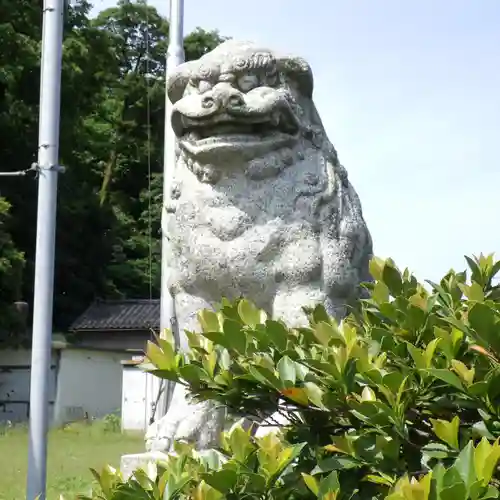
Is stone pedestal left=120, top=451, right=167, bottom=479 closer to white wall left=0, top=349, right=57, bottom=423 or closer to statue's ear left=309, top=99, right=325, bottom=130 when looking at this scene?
statue's ear left=309, top=99, right=325, bottom=130

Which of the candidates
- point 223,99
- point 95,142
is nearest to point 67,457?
point 223,99

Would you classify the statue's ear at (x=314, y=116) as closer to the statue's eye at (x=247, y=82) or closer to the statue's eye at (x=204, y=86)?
the statue's eye at (x=247, y=82)

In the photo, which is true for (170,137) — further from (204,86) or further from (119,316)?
(119,316)

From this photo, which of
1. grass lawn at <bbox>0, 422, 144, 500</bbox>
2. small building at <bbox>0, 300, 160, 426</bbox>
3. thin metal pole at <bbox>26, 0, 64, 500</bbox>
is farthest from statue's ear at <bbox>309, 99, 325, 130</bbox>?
small building at <bbox>0, 300, 160, 426</bbox>

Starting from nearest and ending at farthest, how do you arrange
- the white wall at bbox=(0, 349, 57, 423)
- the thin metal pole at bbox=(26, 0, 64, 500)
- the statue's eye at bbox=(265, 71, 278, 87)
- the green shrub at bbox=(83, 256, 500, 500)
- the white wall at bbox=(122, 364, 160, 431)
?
the green shrub at bbox=(83, 256, 500, 500) → the statue's eye at bbox=(265, 71, 278, 87) → the thin metal pole at bbox=(26, 0, 64, 500) → the white wall at bbox=(122, 364, 160, 431) → the white wall at bbox=(0, 349, 57, 423)

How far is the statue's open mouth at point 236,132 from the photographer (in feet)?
10.6

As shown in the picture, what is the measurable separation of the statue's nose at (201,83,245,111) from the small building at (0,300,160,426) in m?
12.2

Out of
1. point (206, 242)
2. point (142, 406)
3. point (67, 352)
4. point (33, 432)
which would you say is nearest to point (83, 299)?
point (67, 352)

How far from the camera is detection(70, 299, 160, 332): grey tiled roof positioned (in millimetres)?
17672

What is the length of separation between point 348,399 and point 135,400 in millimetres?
12502

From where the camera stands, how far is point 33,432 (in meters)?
4.54

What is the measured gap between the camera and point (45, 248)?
4.74m

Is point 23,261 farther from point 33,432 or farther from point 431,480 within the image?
point 431,480

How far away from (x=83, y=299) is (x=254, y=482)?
17918mm
